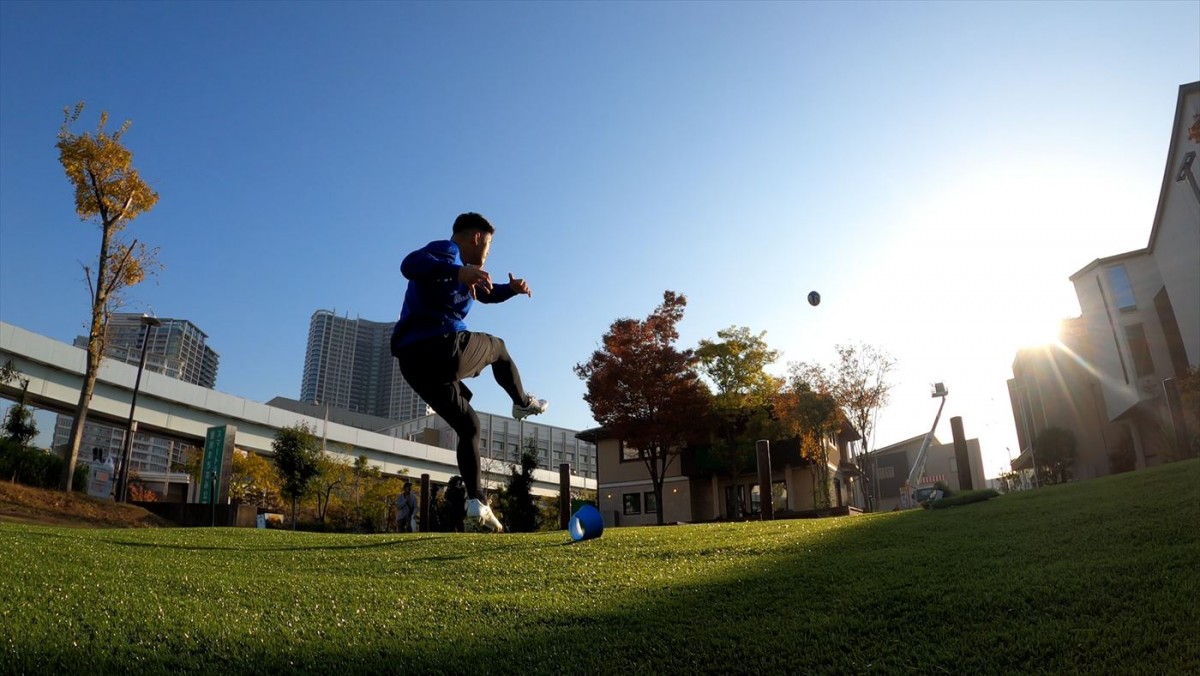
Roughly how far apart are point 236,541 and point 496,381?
17.5ft

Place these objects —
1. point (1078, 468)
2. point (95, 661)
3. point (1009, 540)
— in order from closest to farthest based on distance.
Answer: point (95, 661) → point (1009, 540) → point (1078, 468)

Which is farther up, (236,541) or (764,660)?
(236,541)

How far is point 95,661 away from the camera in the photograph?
3.48 metres

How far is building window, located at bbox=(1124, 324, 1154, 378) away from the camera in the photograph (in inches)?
1278

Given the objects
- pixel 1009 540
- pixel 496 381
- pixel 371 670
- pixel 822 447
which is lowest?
pixel 371 670

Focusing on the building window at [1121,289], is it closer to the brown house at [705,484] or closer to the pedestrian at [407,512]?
the brown house at [705,484]

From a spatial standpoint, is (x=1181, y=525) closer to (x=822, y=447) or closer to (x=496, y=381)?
(x=496, y=381)

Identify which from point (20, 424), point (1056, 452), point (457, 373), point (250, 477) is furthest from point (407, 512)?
point (1056, 452)

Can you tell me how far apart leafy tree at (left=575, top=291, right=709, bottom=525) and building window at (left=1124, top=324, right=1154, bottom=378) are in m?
19.6

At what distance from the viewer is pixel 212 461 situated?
2741 cm

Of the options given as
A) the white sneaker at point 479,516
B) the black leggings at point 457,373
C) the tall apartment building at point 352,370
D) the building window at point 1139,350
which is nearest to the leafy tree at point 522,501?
the building window at point 1139,350

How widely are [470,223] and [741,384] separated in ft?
107

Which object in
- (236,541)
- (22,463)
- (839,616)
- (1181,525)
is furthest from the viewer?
(22,463)

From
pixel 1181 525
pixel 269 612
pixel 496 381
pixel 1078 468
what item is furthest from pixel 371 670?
pixel 1078 468
